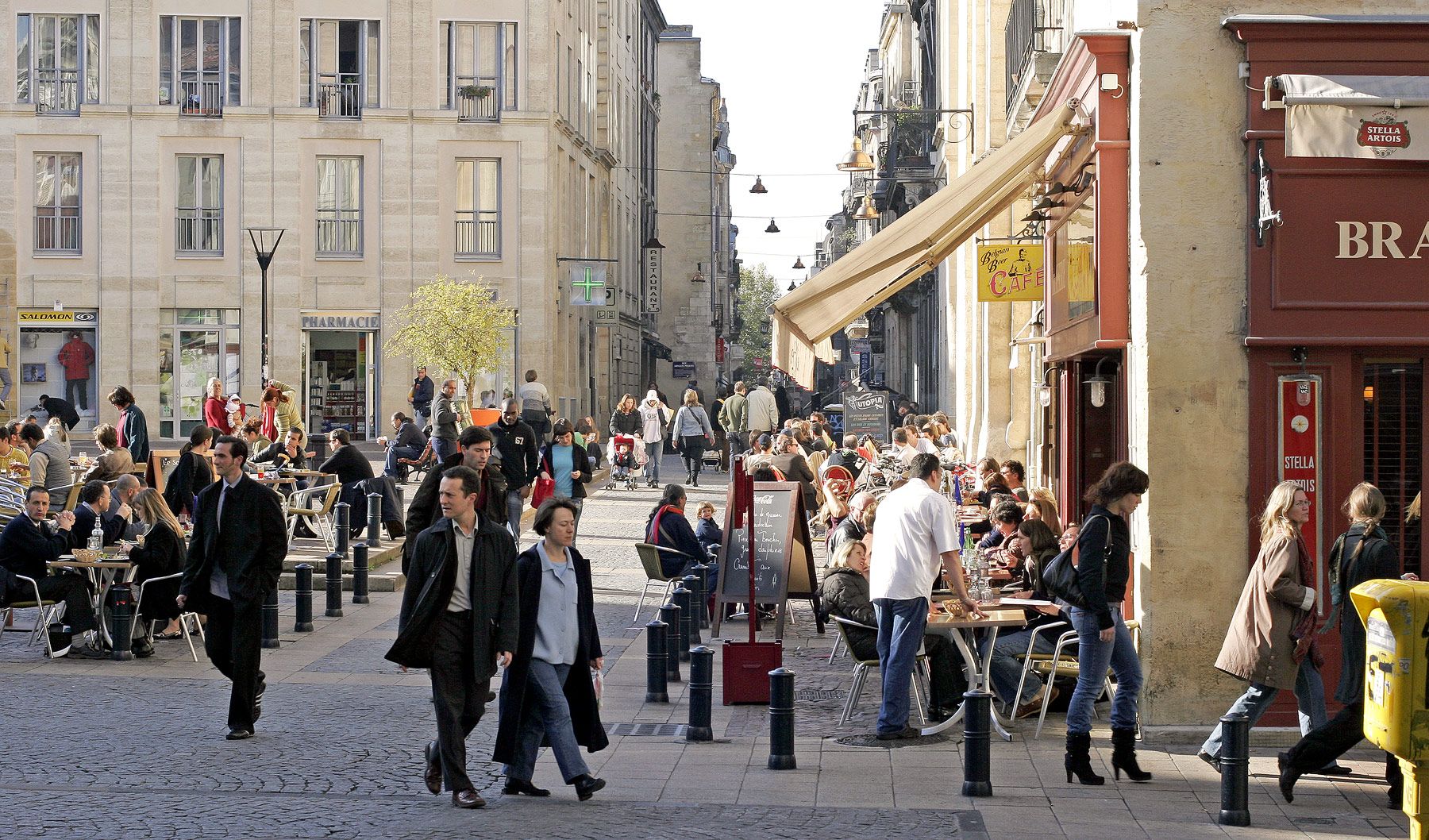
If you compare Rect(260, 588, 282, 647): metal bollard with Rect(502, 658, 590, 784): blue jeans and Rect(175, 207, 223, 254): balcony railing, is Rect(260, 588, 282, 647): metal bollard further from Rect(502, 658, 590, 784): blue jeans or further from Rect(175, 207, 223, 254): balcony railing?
Rect(175, 207, 223, 254): balcony railing

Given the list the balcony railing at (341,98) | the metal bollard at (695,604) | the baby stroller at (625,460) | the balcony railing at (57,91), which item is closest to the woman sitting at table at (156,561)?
the metal bollard at (695,604)

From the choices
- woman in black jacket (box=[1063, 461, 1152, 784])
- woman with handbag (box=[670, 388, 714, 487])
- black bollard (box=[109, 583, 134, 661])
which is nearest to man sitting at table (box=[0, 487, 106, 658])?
black bollard (box=[109, 583, 134, 661])

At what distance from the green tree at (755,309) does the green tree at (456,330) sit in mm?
85096

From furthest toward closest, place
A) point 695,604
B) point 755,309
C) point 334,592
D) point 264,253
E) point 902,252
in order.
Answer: point 755,309, point 264,253, point 334,592, point 695,604, point 902,252

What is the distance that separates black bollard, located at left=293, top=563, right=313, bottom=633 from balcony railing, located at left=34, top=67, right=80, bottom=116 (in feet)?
96.9

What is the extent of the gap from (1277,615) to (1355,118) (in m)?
3.02

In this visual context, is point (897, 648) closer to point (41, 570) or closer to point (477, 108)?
point (41, 570)

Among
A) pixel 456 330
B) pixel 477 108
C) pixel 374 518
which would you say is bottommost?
pixel 374 518

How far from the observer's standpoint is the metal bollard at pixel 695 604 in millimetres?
13705

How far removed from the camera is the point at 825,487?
18.4 m

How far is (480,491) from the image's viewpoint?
34.2 ft

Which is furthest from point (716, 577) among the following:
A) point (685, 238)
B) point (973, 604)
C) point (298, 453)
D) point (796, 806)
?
point (685, 238)

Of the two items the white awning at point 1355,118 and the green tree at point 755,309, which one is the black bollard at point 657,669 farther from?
the green tree at point 755,309

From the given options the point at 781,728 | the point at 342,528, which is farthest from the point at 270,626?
the point at 781,728
